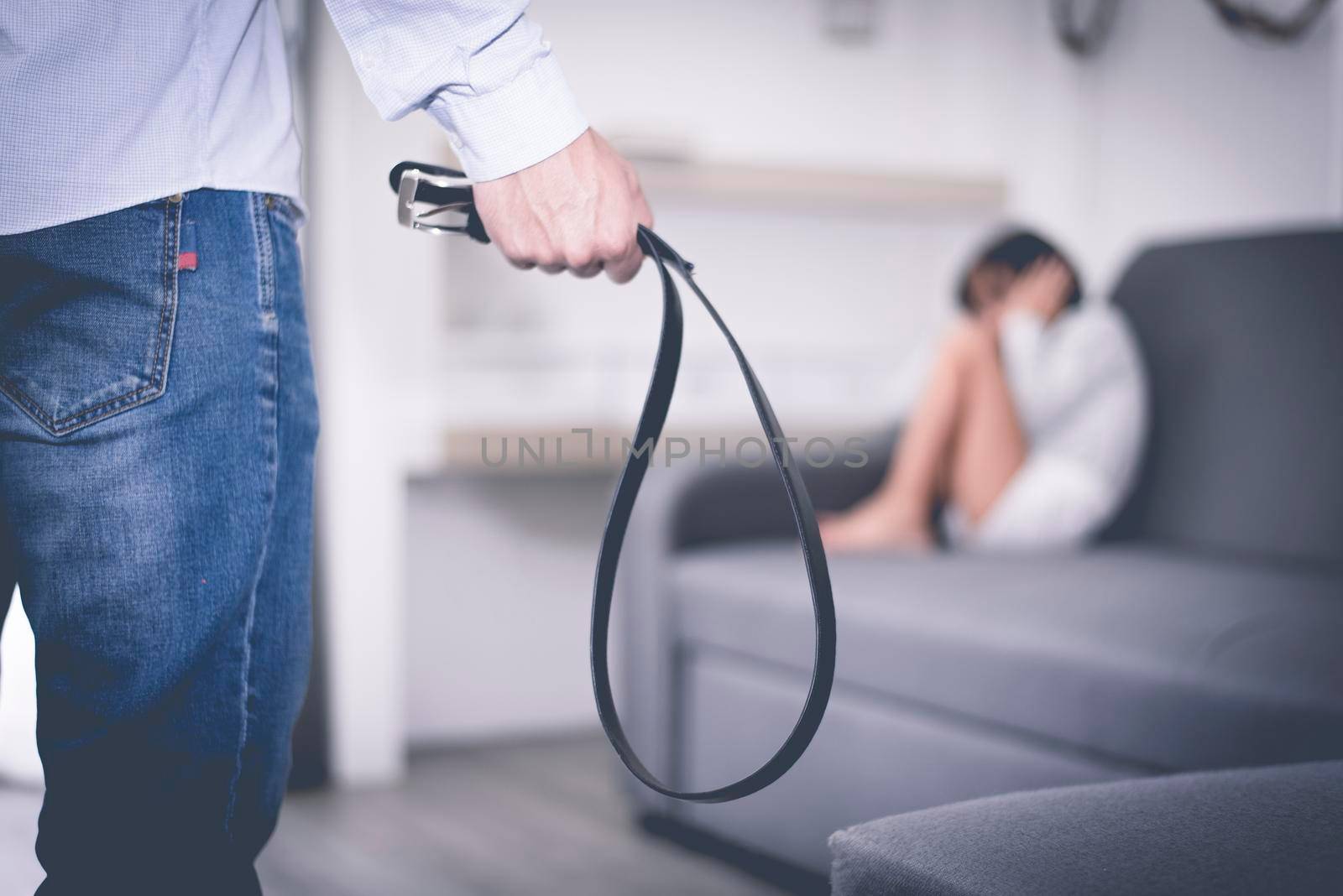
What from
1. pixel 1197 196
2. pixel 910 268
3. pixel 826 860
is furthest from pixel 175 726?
pixel 910 268

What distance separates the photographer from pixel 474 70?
0.69 m

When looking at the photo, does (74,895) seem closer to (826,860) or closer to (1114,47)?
(826,860)

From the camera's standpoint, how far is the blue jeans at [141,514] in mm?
633

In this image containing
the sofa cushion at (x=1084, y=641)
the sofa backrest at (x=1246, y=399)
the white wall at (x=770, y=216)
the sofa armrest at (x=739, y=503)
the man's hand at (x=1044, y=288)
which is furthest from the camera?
the white wall at (x=770, y=216)

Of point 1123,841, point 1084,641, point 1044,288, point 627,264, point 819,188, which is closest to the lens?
point 1123,841

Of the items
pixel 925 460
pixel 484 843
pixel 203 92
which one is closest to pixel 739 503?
pixel 925 460

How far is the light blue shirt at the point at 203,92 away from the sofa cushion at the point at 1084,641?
31.1 inches

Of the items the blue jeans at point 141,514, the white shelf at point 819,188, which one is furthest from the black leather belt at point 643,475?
the white shelf at point 819,188

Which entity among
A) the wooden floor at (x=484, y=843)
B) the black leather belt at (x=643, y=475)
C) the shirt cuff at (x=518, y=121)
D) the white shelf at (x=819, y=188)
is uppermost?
the white shelf at (x=819, y=188)

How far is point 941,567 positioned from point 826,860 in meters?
0.41

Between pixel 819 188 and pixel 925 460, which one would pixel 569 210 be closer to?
pixel 925 460

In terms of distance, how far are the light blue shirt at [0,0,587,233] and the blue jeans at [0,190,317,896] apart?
0.02 metres

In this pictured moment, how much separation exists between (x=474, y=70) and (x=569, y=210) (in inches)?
3.8

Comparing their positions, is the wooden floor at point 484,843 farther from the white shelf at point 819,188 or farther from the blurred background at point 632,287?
the white shelf at point 819,188
